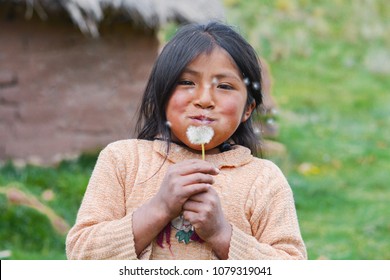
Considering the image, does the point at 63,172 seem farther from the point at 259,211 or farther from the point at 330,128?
the point at 259,211

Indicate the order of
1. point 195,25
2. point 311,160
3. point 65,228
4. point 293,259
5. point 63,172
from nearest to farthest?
point 293,259
point 195,25
point 65,228
point 63,172
point 311,160

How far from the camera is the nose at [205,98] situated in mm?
2487

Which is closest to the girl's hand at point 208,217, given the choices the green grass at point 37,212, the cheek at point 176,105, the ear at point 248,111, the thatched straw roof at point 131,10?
the cheek at point 176,105

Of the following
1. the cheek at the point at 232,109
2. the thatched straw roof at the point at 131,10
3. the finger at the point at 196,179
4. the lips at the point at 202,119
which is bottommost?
the finger at the point at 196,179

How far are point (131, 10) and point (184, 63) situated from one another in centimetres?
508

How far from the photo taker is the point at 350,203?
7.57 meters

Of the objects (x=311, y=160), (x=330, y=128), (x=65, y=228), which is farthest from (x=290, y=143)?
(x=65, y=228)

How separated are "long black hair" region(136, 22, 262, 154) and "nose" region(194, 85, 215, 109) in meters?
0.09

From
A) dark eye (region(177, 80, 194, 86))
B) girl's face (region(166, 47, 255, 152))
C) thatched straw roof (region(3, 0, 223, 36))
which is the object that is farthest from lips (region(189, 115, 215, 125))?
thatched straw roof (region(3, 0, 223, 36))

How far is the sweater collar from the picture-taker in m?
2.61

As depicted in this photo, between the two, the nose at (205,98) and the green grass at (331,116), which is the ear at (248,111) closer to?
the nose at (205,98)

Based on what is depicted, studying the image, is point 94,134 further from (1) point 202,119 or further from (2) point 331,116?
(1) point 202,119

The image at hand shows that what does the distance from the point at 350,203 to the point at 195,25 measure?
16.7 feet

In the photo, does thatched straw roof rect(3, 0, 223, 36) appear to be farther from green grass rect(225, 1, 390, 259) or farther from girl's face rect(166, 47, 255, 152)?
girl's face rect(166, 47, 255, 152)
